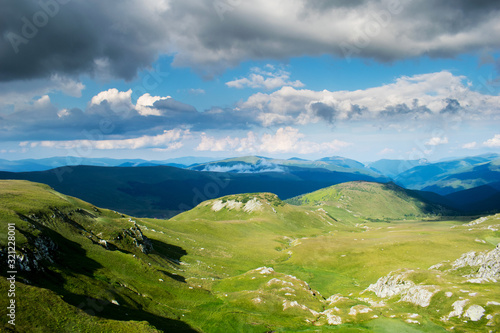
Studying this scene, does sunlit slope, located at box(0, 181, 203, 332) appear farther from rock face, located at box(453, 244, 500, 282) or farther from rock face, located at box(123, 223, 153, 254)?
rock face, located at box(453, 244, 500, 282)

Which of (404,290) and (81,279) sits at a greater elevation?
(81,279)

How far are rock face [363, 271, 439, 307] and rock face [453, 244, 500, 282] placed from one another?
17256 mm

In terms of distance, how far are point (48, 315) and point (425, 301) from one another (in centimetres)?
8216

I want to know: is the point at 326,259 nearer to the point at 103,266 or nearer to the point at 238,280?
the point at 238,280

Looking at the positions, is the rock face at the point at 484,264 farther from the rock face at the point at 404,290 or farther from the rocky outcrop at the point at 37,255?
the rocky outcrop at the point at 37,255

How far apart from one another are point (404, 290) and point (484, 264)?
107 ft

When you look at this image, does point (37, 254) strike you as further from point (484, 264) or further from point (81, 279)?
point (484, 264)

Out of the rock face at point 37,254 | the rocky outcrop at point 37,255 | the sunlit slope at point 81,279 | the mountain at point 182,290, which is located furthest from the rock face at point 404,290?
the rock face at point 37,254

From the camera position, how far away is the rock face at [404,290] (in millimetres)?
72625

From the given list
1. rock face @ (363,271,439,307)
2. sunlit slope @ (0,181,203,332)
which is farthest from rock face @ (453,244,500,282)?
sunlit slope @ (0,181,203,332)

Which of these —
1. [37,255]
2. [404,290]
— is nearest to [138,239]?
[37,255]

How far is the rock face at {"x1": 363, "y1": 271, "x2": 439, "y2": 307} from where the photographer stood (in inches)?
2859

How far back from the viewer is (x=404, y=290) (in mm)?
82375

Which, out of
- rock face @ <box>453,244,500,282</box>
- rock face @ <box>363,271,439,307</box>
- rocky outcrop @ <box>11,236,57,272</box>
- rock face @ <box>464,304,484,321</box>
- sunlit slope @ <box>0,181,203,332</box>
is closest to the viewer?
sunlit slope @ <box>0,181,203,332</box>
